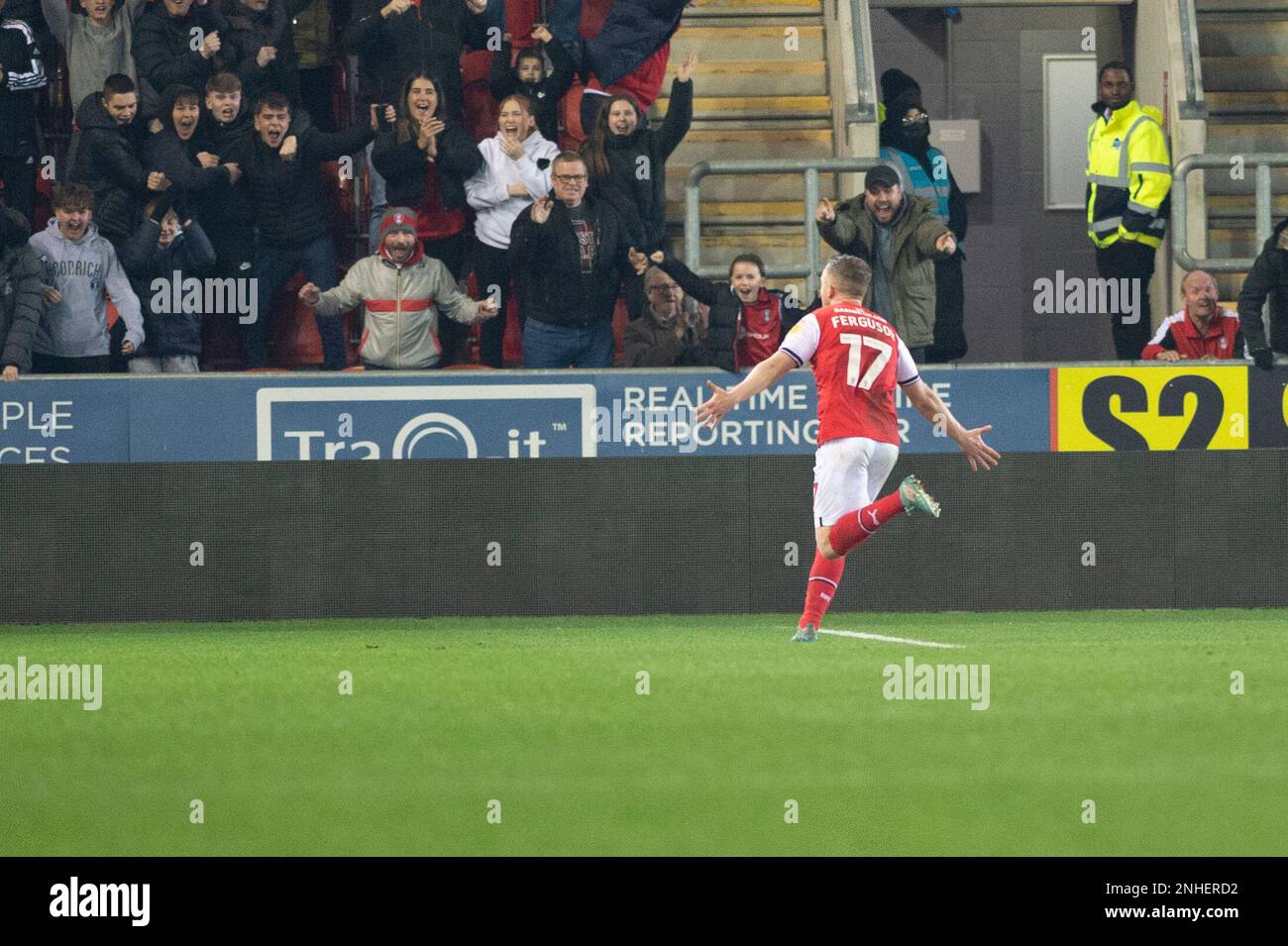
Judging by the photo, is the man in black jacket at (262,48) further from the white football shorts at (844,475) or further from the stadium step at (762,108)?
the white football shorts at (844,475)

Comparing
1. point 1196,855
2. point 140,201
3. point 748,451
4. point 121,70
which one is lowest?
point 1196,855

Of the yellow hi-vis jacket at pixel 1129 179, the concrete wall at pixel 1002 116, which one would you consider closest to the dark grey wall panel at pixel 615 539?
the yellow hi-vis jacket at pixel 1129 179

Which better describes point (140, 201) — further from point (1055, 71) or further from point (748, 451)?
point (1055, 71)

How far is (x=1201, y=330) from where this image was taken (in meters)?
15.7

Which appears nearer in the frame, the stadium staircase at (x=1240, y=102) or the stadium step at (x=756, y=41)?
the stadium staircase at (x=1240, y=102)

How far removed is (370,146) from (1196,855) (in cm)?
1100

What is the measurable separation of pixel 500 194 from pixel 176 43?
2594 mm

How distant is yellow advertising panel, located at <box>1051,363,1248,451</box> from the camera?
15.4 m

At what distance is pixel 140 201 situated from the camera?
15.6 m

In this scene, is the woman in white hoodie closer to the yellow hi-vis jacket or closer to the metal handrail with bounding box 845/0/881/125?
the metal handrail with bounding box 845/0/881/125

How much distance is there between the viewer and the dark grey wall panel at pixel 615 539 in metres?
15.0

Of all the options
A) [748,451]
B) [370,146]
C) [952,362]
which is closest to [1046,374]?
[952,362]

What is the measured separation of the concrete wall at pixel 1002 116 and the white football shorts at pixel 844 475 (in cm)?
892

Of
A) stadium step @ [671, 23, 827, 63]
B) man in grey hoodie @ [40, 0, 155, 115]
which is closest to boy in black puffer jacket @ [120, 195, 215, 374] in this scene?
man in grey hoodie @ [40, 0, 155, 115]
